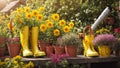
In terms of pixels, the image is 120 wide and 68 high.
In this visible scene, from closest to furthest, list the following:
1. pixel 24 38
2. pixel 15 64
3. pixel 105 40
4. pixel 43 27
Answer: pixel 15 64 < pixel 105 40 < pixel 24 38 < pixel 43 27

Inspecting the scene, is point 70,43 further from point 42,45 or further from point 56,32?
point 42,45

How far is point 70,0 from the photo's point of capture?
6.28 metres

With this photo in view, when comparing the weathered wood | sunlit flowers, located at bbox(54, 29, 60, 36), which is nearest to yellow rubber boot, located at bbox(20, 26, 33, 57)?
the weathered wood

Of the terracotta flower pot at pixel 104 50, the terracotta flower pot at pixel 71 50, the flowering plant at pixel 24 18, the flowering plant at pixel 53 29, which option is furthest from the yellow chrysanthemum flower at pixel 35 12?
the terracotta flower pot at pixel 104 50

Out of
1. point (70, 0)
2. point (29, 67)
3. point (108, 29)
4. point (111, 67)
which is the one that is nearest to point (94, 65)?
point (111, 67)

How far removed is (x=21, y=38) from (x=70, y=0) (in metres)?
1.86

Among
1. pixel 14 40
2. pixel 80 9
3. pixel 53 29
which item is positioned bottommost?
pixel 14 40

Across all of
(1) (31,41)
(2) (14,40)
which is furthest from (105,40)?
(2) (14,40)

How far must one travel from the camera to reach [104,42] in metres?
4.62

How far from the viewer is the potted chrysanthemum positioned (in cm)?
460

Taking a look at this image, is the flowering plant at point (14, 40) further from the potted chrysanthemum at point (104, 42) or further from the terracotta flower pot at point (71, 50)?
the potted chrysanthemum at point (104, 42)

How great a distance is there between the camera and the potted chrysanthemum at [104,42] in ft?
15.1

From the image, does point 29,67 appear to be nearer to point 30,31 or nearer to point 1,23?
point 30,31

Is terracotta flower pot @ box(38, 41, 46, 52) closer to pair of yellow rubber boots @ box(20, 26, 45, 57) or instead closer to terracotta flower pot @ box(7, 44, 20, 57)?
pair of yellow rubber boots @ box(20, 26, 45, 57)
